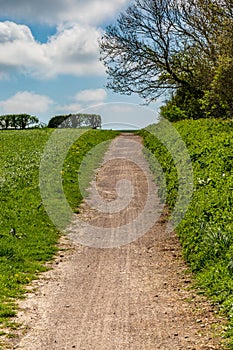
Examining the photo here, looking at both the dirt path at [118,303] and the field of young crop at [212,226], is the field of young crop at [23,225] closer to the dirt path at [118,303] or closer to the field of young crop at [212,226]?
the dirt path at [118,303]

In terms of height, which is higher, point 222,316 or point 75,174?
point 75,174

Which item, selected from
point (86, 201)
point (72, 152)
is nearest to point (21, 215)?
point (86, 201)

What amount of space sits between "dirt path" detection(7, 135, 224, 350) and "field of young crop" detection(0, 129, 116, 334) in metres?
0.28

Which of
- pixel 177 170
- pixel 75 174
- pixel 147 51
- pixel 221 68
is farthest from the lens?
pixel 147 51

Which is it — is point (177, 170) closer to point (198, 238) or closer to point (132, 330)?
point (198, 238)

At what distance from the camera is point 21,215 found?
12.3m

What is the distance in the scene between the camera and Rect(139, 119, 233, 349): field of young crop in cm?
753

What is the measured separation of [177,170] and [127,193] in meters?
2.03

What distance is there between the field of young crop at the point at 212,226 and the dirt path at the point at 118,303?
0.24 m

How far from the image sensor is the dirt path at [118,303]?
6316mm

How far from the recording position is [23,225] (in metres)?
11.6

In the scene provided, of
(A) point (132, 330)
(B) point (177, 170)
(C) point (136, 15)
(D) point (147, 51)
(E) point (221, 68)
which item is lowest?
(A) point (132, 330)

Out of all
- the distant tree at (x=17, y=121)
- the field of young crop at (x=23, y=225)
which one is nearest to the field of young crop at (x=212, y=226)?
the field of young crop at (x=23, y=225)

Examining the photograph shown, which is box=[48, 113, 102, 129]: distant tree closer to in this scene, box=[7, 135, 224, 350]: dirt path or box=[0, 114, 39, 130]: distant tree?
box=[0, 114, 39, 130]: distant tree
